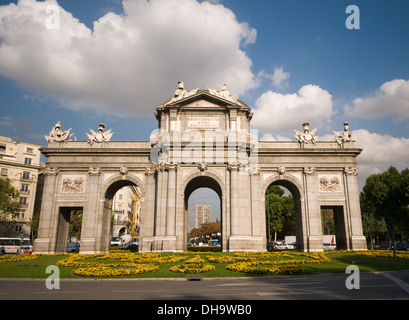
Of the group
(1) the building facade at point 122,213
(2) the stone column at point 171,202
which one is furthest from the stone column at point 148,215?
(1) the building facade at point 122,213

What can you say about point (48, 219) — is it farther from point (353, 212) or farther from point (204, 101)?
point (353, 212)

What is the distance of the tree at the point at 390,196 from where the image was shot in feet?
172

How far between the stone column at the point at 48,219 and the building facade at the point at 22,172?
107 feet

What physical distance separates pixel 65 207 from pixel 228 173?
21.1 metres

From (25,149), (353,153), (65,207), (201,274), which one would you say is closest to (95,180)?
(65,207)

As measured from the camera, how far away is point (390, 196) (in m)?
56.0

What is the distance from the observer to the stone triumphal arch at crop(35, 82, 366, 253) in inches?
1460

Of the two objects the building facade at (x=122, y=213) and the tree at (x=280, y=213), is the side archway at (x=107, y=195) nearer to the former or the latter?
the tree at (x=280, y=213)

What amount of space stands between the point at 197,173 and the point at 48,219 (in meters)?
19.1

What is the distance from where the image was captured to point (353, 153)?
133 ft

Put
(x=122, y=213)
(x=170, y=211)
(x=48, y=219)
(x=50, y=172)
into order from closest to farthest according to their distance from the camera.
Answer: (x=170, y=211) → (x=48, y=219) → (x=50, y=172) → (x=122, y=213)

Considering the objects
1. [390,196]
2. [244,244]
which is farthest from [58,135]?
[390,196]

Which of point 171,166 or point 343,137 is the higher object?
point 343,137
